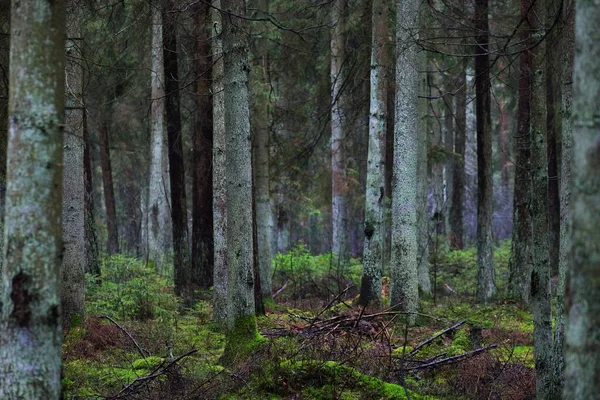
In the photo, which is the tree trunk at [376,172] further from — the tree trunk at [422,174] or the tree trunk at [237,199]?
the tree trunk at [237,199]

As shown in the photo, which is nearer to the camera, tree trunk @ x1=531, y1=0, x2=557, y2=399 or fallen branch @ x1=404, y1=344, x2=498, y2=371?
tree trunk @ x1=531, y1=0, x2=557, y2=399

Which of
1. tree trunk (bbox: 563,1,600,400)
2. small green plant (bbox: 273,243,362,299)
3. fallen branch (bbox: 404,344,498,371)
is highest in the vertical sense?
tree trunk (bbox: 563,1,600,400)

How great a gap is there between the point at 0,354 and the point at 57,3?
1.90m

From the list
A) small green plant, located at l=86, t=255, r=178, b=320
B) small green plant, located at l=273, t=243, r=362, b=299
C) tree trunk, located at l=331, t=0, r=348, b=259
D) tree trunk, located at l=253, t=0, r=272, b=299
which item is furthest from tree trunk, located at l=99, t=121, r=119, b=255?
small green plant, located at l=86, t=255, r=178, b=320

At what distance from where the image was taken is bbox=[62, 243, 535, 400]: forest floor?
6.04m

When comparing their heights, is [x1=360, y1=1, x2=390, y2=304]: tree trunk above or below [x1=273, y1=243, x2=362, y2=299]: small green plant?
above

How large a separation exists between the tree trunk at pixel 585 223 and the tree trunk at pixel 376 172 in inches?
397

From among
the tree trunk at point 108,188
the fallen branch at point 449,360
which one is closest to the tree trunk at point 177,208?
the fallen branch at point 449,360

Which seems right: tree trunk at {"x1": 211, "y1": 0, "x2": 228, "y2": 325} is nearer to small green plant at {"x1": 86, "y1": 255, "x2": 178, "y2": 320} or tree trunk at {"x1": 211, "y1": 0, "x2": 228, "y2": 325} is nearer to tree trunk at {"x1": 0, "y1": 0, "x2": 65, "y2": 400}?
small green plant at {"x1": 86, "y1": 255, "x2": 178, "y2": 320}

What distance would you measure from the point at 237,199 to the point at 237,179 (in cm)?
22

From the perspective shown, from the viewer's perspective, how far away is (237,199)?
7094mm

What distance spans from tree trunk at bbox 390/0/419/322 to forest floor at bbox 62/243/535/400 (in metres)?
0.85

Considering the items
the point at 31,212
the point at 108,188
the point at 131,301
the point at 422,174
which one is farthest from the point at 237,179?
the point at 108,188

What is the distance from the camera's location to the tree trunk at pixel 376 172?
1305 cm
